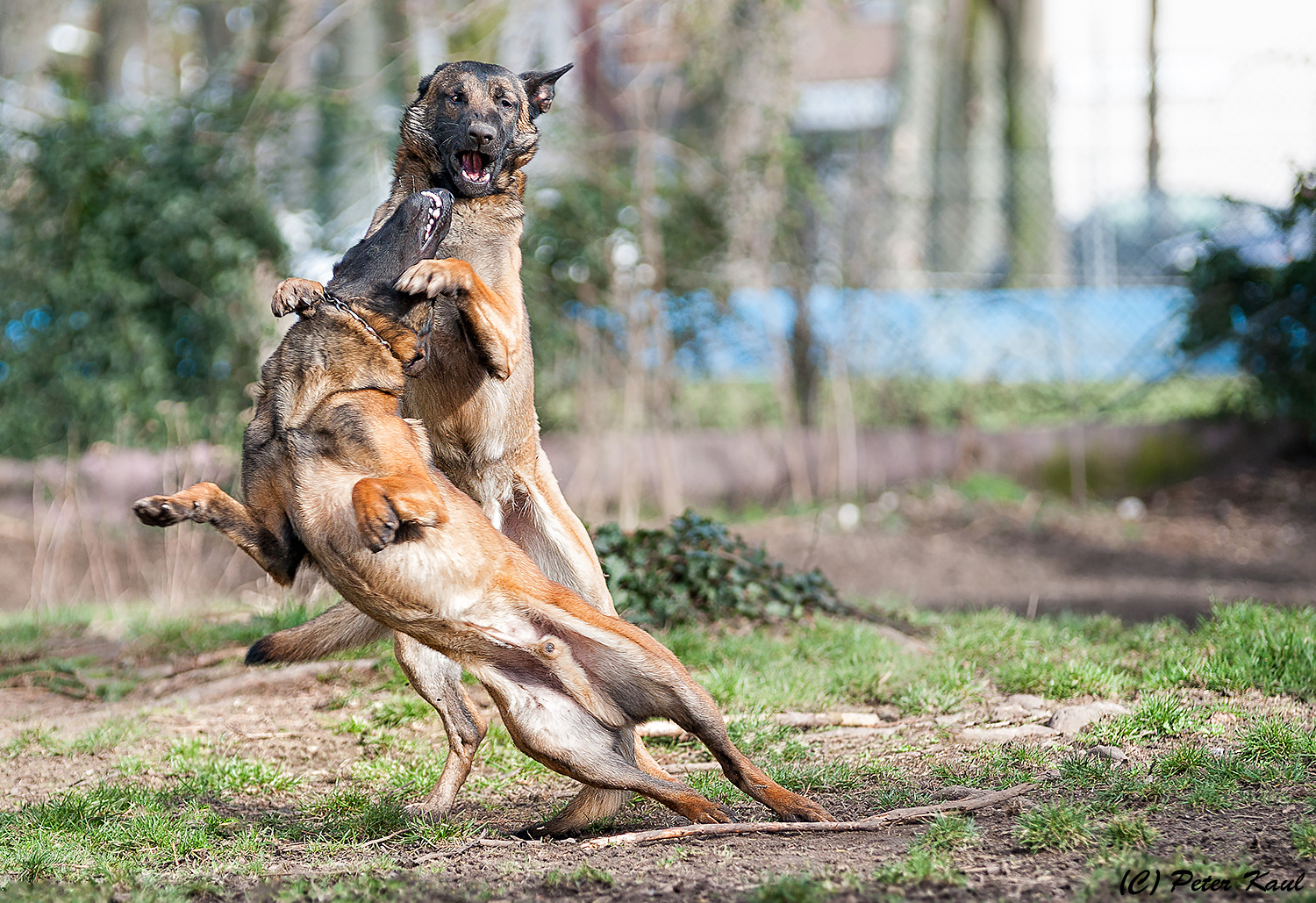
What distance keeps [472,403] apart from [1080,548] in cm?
620

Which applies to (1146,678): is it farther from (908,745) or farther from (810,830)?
(810,830)

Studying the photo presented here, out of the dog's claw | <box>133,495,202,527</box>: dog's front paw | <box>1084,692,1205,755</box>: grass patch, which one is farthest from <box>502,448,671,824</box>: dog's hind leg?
<box>1084,692,1205,755</box>: grass patch

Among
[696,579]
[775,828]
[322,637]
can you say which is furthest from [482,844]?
[696,579]

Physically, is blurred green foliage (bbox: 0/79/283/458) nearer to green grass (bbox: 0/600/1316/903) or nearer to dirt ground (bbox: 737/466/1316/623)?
green grass (bbox: 0/600/1316/903)

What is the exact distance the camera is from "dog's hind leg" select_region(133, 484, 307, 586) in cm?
340

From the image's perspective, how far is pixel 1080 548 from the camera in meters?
8.69

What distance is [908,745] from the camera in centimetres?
436

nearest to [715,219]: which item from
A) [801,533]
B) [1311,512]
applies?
[801,533]

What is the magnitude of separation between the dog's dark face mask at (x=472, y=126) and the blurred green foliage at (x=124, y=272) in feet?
18.4

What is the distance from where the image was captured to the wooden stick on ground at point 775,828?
331cm

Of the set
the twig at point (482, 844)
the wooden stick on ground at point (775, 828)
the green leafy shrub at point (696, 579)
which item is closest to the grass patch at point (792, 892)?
the wooden stick on ground at point (775, 828)

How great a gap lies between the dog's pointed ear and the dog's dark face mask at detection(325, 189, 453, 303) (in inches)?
37.7

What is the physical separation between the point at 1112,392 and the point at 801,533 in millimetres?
3765

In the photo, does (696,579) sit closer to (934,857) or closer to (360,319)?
(360,319)
